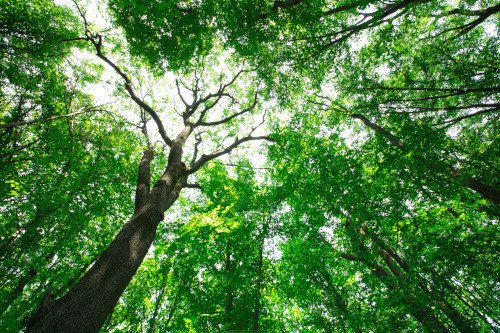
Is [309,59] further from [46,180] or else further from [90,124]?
[46,180]

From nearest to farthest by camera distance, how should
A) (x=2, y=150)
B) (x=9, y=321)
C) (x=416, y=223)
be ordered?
(x=416, y=223), (x=9, y=321), (x=2, y=150)

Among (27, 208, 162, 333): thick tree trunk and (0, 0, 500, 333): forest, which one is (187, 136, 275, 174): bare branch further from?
(27, 208, 162, 333): thick tree trunk

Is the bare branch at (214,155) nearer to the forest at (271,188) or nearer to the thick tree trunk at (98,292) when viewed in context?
the forest at (271,188)

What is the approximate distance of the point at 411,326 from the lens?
3672 millimetres

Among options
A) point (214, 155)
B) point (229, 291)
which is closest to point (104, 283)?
point (229, 291)

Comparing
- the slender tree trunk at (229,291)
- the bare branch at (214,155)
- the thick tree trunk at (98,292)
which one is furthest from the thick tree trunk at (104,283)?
the slender tree trunk at (229,291)

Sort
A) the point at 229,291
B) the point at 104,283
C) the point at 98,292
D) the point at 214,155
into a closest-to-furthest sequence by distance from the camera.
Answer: the point at 98,292 → the point at 104,283 → the point at 229,291 → the point at 214,155

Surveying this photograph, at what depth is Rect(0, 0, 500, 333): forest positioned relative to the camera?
3623 mm

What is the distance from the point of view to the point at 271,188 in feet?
25.2

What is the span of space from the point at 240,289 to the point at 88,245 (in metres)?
5.64

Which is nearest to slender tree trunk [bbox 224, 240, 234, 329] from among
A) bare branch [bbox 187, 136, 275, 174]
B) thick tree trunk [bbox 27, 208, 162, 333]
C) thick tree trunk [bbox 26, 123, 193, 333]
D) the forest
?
the forest

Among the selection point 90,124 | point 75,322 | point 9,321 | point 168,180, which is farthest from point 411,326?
point 90,124

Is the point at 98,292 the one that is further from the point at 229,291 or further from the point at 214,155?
the point at 214,155

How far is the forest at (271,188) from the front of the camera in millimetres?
3623
